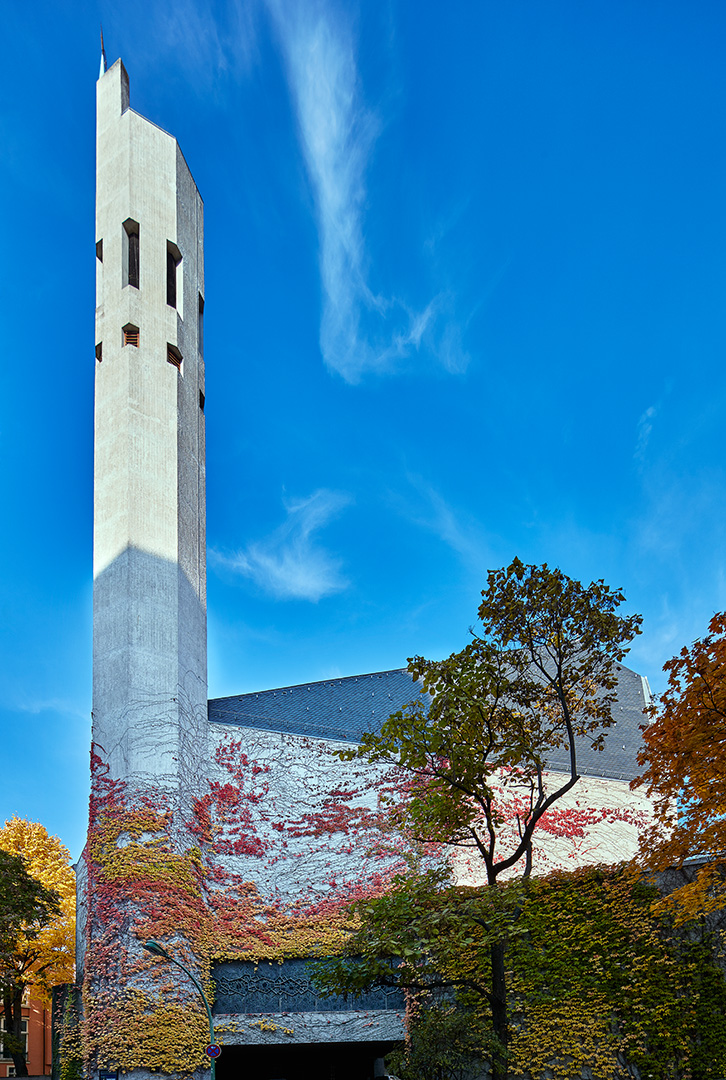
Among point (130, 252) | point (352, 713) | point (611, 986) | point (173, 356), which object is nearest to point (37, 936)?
point (352, 713)

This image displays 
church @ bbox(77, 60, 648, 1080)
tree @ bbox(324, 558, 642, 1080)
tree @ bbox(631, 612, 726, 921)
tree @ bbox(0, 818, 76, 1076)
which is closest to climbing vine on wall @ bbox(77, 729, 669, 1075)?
church @ bbox(77, 60, 648, 1080)

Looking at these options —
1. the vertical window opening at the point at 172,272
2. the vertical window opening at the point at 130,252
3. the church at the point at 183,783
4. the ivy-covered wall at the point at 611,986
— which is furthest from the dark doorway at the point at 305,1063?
the vertical window opening at the point at 130,252

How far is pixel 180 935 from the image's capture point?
1923cm

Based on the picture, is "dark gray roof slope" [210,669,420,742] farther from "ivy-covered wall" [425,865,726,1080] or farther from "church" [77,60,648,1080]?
"ivy-covered wall" [425,865,726,1080]

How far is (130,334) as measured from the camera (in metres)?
24.0

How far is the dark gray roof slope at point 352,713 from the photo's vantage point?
23562 mm

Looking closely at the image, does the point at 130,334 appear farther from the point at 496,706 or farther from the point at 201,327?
the point at 496,706

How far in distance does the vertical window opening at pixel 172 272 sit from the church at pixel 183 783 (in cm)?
6

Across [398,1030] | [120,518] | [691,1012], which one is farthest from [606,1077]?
[120,518]

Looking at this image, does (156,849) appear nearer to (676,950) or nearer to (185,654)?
(185,654)

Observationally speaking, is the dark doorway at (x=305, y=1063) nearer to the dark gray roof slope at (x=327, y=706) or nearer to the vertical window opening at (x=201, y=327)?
the dark gray roof slope at (x=327, y=706)

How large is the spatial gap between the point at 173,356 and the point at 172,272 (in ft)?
9.78

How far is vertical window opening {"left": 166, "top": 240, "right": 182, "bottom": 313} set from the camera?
2564 cm

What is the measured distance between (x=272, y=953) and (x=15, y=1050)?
1382 cm
